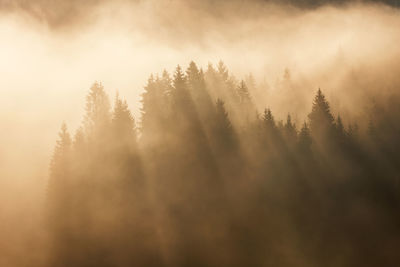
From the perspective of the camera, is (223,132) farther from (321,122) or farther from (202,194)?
(321,122)

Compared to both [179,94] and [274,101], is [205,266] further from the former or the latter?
[274,101]

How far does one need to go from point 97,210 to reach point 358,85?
68.1m

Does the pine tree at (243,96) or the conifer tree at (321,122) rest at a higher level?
the pine tree at (243,96)

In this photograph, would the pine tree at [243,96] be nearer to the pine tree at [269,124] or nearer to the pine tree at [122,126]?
the pine tree at [269,124]

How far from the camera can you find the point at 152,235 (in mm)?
44219

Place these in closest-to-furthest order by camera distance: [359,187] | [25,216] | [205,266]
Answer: [205,266]
[359,187]
[25,216]

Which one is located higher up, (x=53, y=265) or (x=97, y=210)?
(x=97, y=210)

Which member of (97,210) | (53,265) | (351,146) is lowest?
(53,265)

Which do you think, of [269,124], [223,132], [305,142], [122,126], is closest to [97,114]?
[122,126]

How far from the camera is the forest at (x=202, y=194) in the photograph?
4319cm

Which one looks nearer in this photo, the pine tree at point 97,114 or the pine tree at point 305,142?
the pine tree at point 97,114

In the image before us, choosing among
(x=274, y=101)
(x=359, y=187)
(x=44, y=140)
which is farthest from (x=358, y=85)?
(x=44, y=140)

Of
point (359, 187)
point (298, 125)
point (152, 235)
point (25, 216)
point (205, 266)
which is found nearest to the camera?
point (205, 266)

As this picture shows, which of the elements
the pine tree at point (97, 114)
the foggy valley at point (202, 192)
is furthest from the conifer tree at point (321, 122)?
the pine tree at point (97, 114)
